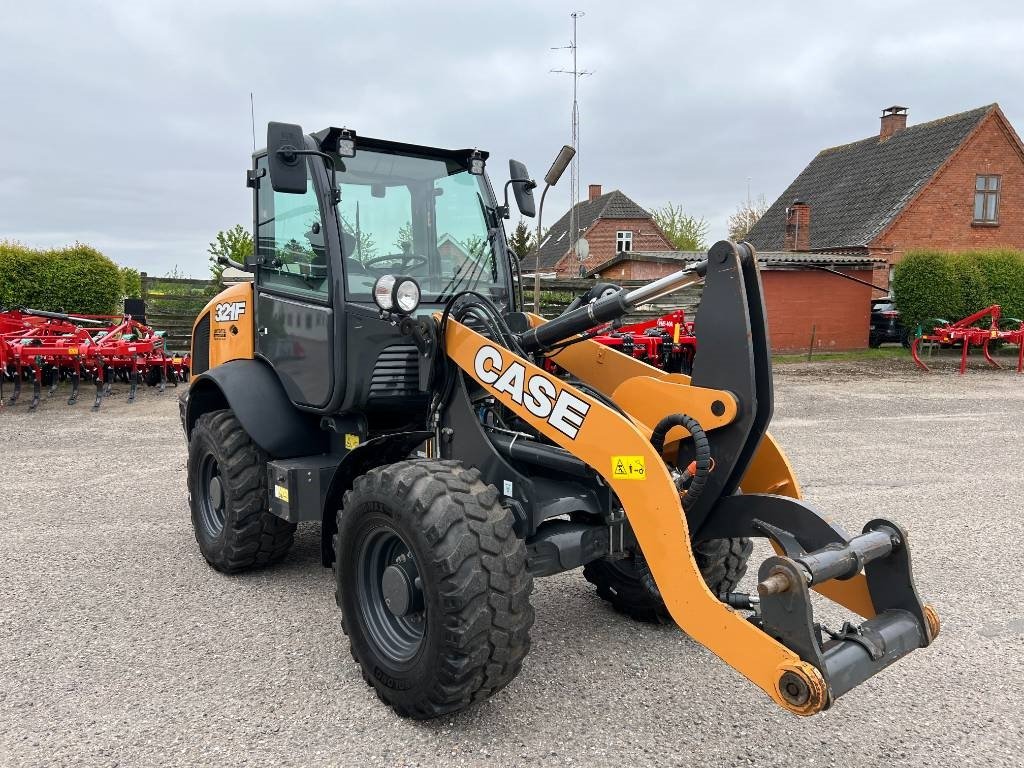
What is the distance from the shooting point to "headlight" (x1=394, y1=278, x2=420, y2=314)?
11.5 ft

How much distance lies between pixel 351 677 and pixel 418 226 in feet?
7.57

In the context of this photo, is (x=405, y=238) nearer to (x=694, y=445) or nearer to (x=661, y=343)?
(x=694, y=445)

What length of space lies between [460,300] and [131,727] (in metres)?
2.20

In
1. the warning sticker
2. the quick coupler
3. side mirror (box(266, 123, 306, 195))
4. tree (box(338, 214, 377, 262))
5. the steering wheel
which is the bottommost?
the quick coupler

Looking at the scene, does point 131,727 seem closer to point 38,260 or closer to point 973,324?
point 38,260

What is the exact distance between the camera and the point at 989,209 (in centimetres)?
2700

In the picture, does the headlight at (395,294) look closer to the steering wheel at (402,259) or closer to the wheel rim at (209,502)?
the steering wheel at (402,259)

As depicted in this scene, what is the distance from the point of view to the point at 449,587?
2945 mm

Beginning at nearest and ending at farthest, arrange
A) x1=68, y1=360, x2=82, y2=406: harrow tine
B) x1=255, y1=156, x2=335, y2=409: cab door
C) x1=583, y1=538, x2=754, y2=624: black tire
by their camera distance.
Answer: x1=583, y1=538, x2=754, y2=624: black tire < x1=255, y1=156, x2=335, y2=409: cab door < x1=68, y1=360, x2=82, y2=406: harrow tine

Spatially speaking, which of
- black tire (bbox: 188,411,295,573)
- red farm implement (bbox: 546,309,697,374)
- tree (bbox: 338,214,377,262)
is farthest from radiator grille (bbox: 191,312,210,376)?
red farm implement (bbox: 546,309,697,374)

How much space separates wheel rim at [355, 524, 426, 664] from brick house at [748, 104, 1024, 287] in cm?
2426

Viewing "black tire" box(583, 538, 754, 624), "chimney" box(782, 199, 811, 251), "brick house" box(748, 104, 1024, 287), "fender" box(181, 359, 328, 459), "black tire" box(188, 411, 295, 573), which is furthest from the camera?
"chimney" box(782, 199, 811, 251)

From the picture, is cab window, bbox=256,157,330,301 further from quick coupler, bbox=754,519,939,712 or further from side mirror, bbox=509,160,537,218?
quick coupler, bbox=754,519,939,712

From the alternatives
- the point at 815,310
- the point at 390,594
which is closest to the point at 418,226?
the point at 390,594
